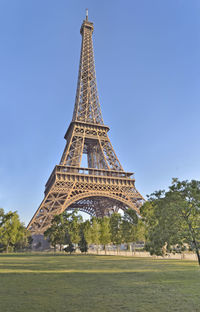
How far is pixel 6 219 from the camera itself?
1506 inches

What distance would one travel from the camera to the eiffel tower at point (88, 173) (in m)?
41.7

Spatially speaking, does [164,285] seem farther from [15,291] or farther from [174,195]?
[15,291]

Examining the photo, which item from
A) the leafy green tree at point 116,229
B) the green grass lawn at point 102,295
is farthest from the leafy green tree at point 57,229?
the green grass lawn at point 102,295

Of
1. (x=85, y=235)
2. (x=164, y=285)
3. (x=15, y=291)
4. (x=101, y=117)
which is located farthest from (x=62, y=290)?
(x=101, y=117)

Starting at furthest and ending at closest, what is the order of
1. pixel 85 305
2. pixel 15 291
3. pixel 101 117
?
1. pixel 101 117
2. pixel 15 291
3. pixel 85 305

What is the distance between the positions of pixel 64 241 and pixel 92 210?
22159 mm

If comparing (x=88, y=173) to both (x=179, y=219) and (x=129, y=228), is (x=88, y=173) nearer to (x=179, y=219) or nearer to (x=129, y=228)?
(x=129, y=228)

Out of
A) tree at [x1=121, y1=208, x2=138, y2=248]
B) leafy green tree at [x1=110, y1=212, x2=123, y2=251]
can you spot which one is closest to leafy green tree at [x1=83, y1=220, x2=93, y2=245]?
leafy green tree at [x1=110, y1=212, x2=123, y2=251]

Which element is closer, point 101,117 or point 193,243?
point 193,243

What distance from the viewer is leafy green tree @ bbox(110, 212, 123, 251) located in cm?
3641

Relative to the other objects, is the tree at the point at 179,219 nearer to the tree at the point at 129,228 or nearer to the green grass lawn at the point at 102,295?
the green grass lawn at the point at 102,295

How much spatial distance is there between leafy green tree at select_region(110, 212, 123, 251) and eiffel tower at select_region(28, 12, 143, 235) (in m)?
5.68

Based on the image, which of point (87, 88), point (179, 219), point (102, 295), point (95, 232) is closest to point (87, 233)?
point (95, 232)

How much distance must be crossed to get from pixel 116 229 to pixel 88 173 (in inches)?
579
